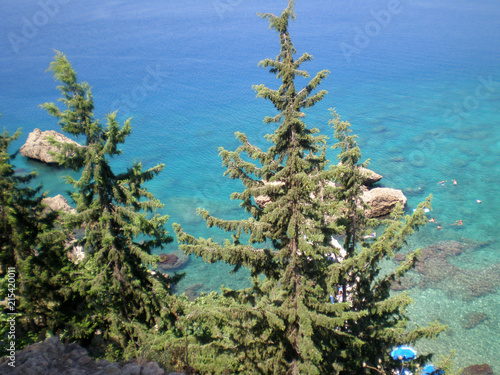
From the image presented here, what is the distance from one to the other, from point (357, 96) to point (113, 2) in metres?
100

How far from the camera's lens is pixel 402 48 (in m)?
83.7

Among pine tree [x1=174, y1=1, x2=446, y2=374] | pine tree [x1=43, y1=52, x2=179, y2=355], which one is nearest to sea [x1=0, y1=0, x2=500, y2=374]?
pine tree [x1=174, y1=1, x2=446, y2=374]

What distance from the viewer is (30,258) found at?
47.6 ft

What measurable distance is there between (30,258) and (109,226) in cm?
365

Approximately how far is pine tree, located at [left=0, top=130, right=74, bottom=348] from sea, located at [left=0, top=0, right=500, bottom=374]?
12.0 m

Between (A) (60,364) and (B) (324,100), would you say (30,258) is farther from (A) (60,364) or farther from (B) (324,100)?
(B) (324,100)

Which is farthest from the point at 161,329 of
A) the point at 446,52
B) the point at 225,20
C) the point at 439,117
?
the point at 225,20

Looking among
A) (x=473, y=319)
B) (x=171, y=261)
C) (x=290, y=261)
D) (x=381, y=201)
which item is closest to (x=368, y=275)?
(x=290, y=261)

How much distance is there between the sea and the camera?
2853cm

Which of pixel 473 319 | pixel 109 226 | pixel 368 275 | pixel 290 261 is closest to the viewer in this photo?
pixel 290 261

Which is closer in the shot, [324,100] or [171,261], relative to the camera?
[171,261]

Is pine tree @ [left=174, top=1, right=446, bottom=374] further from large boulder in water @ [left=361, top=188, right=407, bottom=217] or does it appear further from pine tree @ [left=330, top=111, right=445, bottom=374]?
large boulder in water @ [left=361, top=188, right=407, bottom=217]

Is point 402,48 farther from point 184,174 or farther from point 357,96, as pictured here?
point 184,174

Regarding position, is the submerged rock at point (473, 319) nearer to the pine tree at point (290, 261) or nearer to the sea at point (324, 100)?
the sea at point (324, 100)
